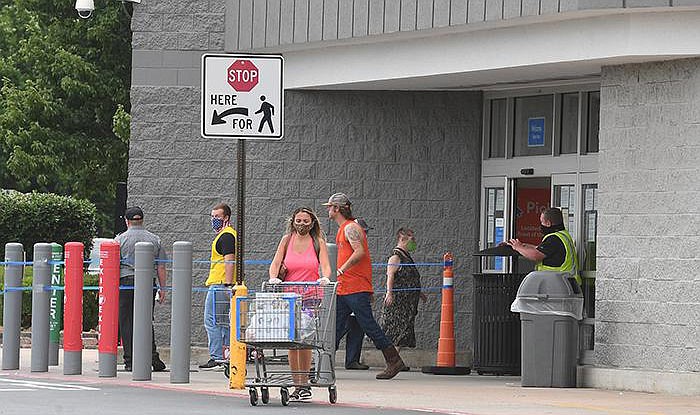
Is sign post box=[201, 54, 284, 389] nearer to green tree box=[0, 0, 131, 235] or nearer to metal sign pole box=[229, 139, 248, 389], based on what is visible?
metal sign pole box=[229, 139, 248, 389]

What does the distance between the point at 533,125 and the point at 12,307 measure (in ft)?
19.9

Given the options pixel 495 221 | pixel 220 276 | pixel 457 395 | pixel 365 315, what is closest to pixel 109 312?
pixel 220 276

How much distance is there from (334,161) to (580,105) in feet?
9.58

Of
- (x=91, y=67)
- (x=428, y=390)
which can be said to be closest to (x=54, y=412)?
(x=428, y=390)

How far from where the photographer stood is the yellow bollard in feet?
47.4

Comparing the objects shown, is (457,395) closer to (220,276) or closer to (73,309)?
(220,276)

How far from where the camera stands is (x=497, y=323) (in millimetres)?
18953

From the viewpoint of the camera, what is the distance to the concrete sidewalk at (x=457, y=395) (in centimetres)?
1427

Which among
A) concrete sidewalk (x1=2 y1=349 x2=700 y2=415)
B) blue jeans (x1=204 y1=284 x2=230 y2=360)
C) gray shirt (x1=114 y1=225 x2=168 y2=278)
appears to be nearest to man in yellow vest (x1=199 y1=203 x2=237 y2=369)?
blue jeans (x1=204 y1=284 x2=230 y2=360)

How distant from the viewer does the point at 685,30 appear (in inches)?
618

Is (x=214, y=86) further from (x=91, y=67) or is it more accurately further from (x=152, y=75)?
(x=91, y=67)

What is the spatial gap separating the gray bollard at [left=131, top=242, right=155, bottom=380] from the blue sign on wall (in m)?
5.01

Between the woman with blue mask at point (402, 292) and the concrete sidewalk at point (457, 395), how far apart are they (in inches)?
49.0

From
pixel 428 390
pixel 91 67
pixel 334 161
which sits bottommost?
pixel 428 390
